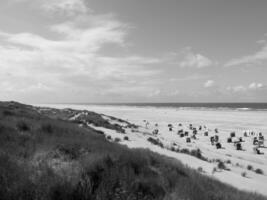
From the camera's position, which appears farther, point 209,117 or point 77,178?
point 209,117

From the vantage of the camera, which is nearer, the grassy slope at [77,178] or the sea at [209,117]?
the grassy slope at [77,178]

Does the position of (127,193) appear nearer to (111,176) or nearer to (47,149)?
(111,176)

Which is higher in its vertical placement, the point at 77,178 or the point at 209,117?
the point at 77,178

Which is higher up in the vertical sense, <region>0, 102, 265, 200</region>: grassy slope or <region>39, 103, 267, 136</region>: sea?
<region>0, 102, 265, 200</region>: grassy slope

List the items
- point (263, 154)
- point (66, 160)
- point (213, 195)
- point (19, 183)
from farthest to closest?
point (263, 154) → point (66, 160) → point (213, 195) → point (19, 183)

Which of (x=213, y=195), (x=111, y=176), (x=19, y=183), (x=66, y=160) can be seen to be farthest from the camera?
(x=66, y=160)

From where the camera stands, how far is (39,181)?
11.8 ft

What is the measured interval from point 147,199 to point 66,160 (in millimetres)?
2290

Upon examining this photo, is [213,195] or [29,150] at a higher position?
[29,150]

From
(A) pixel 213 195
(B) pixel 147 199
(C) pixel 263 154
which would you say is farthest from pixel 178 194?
(C) pixel 263 154

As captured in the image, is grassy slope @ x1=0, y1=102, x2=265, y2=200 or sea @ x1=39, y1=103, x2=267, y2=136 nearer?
grassy slope @ x1=0, y1=102, x2=265, y2=200

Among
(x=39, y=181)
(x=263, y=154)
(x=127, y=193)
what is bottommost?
(x=263, y=154)

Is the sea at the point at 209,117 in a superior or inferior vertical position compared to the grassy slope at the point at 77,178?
inferior

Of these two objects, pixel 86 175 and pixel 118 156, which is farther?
pixel 118 156
